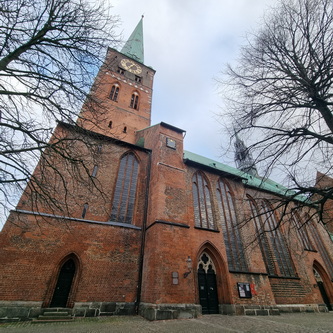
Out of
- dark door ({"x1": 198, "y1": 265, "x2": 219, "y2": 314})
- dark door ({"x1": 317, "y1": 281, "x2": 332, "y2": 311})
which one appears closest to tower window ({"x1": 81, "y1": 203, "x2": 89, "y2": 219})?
dark door ({"x1": 198, "y1": 265, "x2": 219, "y2": 314})

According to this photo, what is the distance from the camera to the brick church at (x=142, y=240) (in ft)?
23.5

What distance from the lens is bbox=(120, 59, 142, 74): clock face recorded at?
22.0 meters

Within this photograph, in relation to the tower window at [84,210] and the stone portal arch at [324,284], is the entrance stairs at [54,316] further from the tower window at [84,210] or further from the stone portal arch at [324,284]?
the stone portal arch at [324,284]

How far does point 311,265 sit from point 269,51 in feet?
56.7

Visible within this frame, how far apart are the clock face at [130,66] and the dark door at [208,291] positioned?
21.2 metres

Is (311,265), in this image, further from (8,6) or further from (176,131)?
(8,6)

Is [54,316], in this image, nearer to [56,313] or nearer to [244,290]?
[56,313]

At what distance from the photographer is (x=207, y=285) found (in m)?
10.3

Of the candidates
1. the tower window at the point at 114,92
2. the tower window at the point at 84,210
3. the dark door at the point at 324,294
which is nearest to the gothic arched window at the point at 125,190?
the tower window at the point at 84,210

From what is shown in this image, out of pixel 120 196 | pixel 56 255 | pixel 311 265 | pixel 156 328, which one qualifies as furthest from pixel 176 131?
pixel 311 265

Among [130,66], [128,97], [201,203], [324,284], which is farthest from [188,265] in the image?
[130,66]

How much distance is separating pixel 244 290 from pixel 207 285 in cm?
208

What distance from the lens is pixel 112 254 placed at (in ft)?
31.4

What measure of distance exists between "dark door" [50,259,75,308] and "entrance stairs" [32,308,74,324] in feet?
1.23
